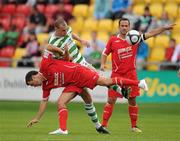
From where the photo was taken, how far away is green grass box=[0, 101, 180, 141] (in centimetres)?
1516

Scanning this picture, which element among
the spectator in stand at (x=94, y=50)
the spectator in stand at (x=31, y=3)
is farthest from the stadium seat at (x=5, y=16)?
the spectator in stand at (x=94, y=50)

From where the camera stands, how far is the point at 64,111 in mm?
15625

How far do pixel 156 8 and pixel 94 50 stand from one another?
324 cm

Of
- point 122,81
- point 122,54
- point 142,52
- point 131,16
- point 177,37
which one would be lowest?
point 142,52

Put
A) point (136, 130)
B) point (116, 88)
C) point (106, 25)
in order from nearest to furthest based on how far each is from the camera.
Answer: point (116, 88) → point (136, 130) → point (106, 25)

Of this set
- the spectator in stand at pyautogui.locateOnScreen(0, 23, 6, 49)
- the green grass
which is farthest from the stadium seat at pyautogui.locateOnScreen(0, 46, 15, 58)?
the green grass

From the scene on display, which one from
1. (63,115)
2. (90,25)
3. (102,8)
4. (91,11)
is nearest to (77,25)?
(90,25)

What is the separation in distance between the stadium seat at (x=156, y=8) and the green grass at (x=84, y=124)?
4278mm

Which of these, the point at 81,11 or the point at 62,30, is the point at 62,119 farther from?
the point at 81,11

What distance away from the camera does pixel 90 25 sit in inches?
1227

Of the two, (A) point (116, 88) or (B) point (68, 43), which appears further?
(B) point (68, 43)

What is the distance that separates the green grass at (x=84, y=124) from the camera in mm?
15156

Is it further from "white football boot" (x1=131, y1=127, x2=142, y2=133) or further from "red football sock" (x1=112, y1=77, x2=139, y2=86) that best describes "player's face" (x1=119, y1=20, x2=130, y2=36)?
"white football boot" (x1=131, y1=127, x2=142, y2=133)

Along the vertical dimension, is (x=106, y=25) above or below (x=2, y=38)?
above
